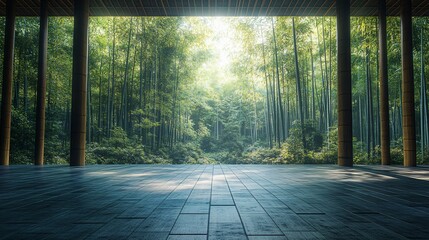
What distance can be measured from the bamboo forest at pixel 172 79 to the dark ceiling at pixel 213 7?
2.65 meters

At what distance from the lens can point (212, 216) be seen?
5.74 ft

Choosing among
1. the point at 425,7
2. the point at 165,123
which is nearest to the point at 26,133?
the point at 165,123

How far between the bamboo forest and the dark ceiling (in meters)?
2.65

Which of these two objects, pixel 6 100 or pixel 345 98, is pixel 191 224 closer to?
pixel 345 98

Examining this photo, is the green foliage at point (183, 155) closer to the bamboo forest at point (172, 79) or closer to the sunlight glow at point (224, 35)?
the bamboo forest at point (172, 79)

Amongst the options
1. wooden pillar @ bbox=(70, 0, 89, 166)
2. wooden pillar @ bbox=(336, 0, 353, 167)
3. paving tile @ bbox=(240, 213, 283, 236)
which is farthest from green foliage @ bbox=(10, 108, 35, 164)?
paving tile @ bbox=(240, 213, 283, 236)

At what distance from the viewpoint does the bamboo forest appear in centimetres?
1116

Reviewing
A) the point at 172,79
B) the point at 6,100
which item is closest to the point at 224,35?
the point at 172,79

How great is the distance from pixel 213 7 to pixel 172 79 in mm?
8411

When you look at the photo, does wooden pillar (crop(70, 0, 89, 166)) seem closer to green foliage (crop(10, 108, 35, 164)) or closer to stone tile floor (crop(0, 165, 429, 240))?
stone tile floor (crop(0, 165, 429, 240))

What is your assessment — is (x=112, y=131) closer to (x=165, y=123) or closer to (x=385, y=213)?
(x=165, y=123)

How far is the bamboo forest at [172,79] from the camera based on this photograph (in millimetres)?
11164

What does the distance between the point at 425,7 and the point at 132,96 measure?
10.8 metres

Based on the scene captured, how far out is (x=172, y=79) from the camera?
15.7 m
